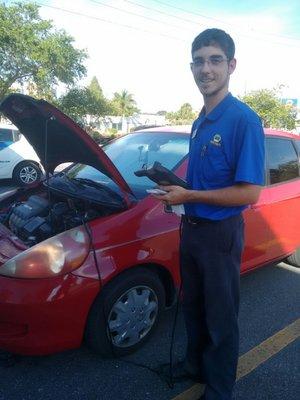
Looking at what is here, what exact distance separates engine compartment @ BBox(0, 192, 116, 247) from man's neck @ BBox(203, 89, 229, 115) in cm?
107

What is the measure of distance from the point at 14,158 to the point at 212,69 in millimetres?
8965

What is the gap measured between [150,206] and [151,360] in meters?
1.11

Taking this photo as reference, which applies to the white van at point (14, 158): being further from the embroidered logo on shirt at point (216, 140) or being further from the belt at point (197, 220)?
the embroidered logo on shirt at point (216, 140)

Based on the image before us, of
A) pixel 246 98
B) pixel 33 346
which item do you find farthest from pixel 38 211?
pixel 246 98

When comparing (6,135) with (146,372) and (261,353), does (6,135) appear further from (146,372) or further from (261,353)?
(261,353)

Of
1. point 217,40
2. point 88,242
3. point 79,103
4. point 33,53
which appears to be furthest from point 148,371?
point 79,103

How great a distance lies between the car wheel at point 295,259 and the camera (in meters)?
4.64

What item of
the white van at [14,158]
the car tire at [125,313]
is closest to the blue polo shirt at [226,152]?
the car tire at [125,313]

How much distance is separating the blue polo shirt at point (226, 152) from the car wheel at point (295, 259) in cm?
274

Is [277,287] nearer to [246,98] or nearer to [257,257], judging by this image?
[257,257]

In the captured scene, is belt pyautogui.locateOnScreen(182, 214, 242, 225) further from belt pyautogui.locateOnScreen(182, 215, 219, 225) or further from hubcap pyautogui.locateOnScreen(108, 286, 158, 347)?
hubcap pyautogui.locateOnScreen(108, 286, 158, 347)

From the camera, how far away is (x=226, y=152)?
2.04m

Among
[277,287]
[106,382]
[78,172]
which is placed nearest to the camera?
[106,382]

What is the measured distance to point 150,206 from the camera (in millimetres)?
2939
